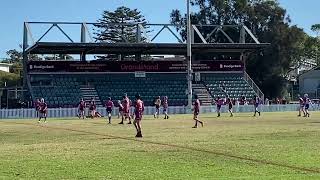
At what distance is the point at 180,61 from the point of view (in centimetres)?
7575

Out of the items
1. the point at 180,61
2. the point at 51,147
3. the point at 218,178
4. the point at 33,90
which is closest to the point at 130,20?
the point at 180,61

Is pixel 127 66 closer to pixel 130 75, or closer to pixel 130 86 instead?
pixel 130 75

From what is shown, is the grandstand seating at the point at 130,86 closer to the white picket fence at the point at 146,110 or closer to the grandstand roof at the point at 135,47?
the grandstand roof at the point at 135,47

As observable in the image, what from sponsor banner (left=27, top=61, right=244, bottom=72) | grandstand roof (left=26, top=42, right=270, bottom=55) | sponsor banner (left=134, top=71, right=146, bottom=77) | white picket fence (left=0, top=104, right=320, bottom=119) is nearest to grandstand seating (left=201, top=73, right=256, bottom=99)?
sponsor banner (left=27, top=61, right=244, bottom=72)

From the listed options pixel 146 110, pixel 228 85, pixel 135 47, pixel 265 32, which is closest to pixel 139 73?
pixel 135 47

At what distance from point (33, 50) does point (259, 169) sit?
5983cm

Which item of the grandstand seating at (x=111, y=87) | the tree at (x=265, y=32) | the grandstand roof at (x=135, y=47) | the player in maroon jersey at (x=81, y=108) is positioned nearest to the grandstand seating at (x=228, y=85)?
the grandstand seating at (x=111, y=87)

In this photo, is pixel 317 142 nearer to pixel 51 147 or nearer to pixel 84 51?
pixel 51 147

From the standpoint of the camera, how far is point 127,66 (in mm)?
74188

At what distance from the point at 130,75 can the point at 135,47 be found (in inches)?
215

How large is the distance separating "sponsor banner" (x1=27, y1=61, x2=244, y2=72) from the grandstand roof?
5.10 feet

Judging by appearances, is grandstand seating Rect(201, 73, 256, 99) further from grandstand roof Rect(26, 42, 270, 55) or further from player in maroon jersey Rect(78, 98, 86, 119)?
player in maroon jersey Rect(78, 98, 86, 119)

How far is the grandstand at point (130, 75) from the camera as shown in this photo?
227ft

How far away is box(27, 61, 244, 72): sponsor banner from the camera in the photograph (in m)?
70.9
